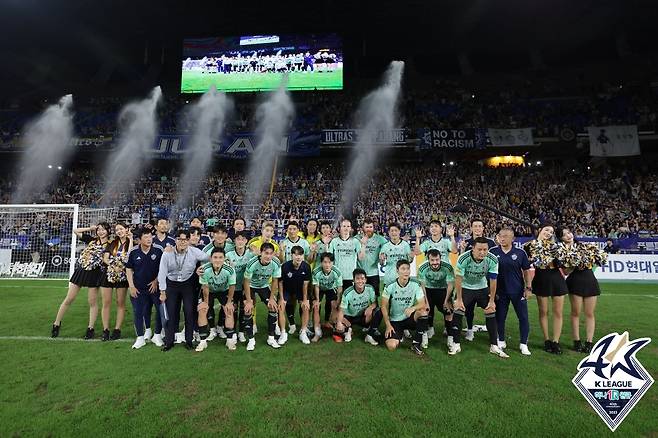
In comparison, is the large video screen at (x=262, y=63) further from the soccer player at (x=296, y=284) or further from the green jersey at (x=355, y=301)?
the green jersey at (x=355, y=301)

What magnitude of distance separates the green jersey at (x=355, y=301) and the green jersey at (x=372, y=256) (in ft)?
2.62

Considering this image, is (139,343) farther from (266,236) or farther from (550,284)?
(550,284)

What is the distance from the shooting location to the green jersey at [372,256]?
739 cm

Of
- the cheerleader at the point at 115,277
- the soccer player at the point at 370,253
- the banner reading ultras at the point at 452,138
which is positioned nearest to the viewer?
the cheerleader at the point at 115,277

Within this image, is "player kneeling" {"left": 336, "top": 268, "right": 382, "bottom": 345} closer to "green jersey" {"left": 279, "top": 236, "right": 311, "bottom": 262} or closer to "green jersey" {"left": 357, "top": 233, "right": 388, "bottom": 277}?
"green jersey" {"left": 357, "top": 233, "right": 388, "bottom": 277}

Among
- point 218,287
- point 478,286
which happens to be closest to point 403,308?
point 478,286

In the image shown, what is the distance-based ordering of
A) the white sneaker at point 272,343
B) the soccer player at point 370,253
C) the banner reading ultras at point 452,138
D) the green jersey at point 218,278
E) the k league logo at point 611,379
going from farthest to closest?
the banner reading ultras at point 452,138, the soccer player at point 370,253, the green jersey at point 218,278, the white sneaker at point 272,343, the k league logo at point 611,379

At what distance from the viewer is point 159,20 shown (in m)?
30.7

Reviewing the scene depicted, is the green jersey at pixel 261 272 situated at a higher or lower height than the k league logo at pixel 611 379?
higher

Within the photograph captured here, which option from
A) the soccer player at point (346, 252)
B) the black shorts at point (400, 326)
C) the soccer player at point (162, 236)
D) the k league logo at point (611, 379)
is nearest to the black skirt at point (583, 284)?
the black shorts at point (400, 326)

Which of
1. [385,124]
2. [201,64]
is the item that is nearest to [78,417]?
[385,124]

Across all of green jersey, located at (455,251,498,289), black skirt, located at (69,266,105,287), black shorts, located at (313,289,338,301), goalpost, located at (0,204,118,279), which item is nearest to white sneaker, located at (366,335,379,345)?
black shorts, located at (313,289,338,301)

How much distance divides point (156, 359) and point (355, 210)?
19349 millimetres

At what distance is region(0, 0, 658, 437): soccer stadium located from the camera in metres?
4.16
